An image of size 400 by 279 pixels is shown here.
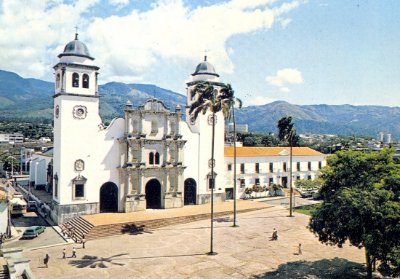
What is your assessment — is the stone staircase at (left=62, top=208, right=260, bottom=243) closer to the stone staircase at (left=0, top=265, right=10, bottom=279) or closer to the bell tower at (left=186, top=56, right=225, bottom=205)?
the bell tower at (left=186, top=56, right=225, bottom=205)

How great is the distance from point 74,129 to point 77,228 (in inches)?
387

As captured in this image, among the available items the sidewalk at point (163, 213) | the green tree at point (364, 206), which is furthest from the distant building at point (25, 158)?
the green tree at point (364, 206)

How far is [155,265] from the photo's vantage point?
83.8ft

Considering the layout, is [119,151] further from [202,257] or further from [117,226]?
[202,257]

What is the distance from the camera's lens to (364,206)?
1953cm

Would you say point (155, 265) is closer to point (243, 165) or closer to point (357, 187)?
point (357, 187)

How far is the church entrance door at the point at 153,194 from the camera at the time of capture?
1670 inches

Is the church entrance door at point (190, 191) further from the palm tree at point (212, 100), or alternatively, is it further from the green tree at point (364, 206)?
the green tree at point (364, 206)

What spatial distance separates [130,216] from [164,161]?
767 cm

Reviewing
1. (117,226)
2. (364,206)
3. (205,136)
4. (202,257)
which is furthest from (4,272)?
(205,136)

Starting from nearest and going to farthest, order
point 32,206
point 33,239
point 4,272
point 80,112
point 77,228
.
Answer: point 4,272 < point 33,239 < point 77,228 < point 80,112 < point 32,206

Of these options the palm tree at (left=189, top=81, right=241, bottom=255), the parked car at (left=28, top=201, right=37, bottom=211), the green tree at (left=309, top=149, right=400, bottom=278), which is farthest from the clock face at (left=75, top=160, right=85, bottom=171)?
the green tree at (left=309, top=149, right=400, bottom=278)

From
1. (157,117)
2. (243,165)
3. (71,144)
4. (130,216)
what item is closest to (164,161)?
(157,117)

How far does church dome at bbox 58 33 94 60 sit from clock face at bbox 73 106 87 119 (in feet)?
17.7
